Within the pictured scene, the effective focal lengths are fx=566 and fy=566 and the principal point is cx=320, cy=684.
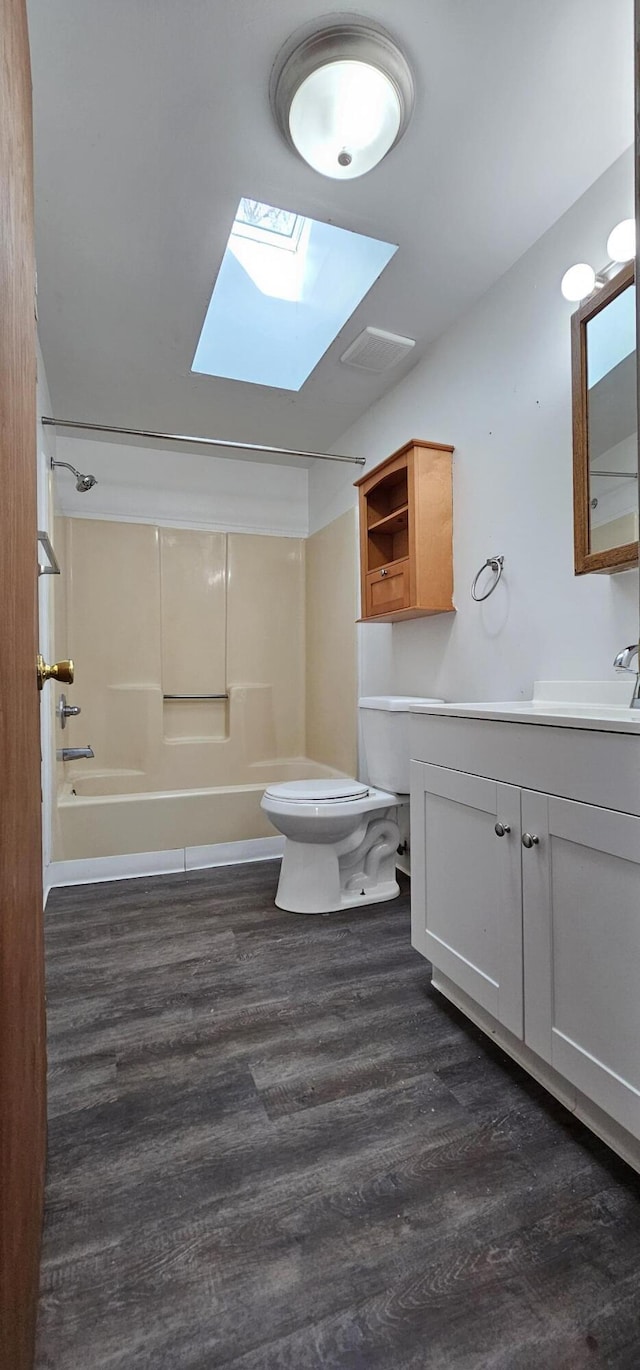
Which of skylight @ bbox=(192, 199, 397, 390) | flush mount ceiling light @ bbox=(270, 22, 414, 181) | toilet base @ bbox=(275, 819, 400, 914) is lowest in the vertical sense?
toilet base @ bbox=(275, 819, 400, 914)

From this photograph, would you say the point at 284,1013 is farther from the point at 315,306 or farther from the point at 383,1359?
the point at 315,306

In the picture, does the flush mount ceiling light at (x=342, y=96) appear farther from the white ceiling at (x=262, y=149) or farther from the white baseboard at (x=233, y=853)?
the white baseboard at (x=233, y=853)

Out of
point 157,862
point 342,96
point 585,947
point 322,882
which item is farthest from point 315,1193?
point 342,96

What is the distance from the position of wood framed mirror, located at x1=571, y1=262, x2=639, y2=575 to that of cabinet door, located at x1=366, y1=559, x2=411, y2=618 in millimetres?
736

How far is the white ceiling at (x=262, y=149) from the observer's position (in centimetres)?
113

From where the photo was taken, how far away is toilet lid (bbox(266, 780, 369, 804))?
205 cm

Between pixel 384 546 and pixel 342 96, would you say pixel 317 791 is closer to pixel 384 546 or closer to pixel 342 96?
pixel 384 546

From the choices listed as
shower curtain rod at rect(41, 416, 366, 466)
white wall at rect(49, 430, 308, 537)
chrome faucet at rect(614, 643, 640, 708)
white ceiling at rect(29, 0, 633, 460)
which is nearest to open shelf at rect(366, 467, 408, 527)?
shower curtain rod at rect(41, 416, 366, 466)

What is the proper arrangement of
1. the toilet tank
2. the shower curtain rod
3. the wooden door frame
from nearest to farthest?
the wooden door frame → the toilet tank → the shower curtain rod

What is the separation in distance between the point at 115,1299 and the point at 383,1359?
14.7 inches

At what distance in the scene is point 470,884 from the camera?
1317 mm

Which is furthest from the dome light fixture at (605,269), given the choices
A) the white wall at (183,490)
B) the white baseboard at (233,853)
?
the white baseboard at (233,853)

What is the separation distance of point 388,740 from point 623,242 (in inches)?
62.5

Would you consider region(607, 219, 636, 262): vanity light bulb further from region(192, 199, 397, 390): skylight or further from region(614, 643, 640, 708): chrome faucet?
region(614, 643, 640, 708): chrome faucet
